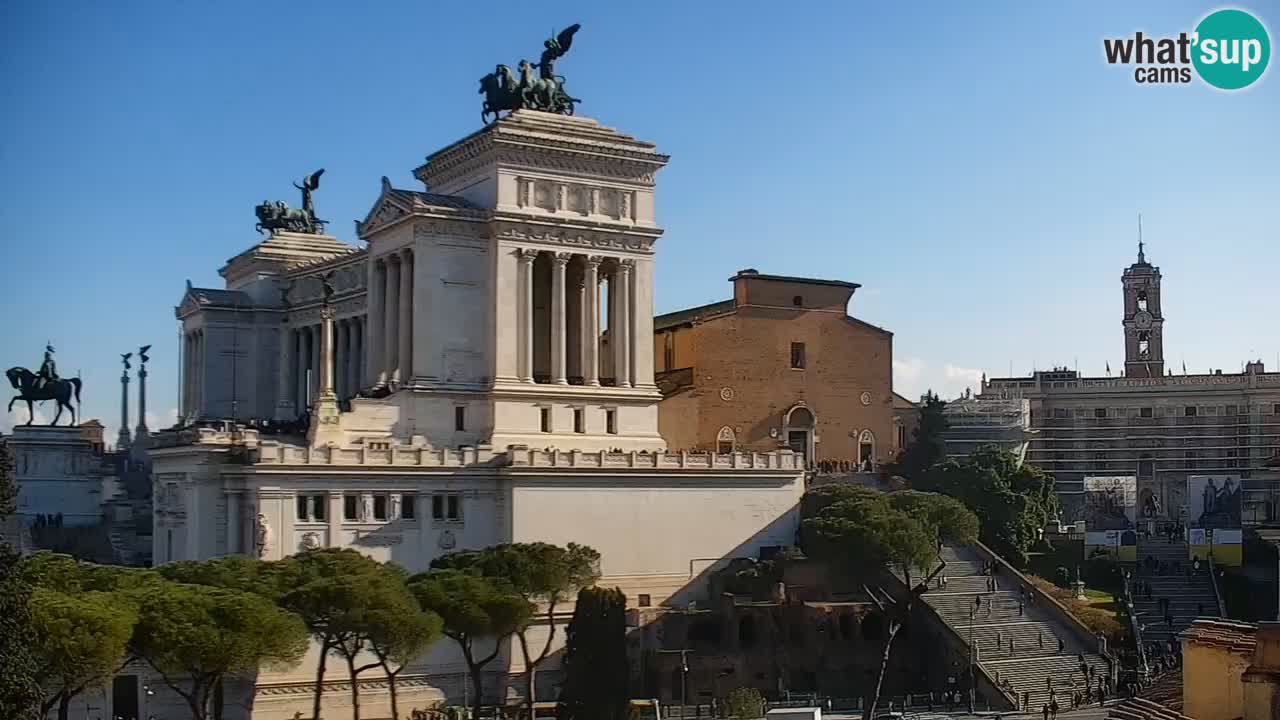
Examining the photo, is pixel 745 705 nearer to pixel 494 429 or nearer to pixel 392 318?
pixel 494 429

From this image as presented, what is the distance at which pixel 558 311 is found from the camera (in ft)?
237

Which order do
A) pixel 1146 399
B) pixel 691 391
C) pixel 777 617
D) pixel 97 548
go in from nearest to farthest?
pixel 777 617, pixel 691 391, pixel 97 548, pixel 1146 399

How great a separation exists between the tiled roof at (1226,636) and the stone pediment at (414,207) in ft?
150

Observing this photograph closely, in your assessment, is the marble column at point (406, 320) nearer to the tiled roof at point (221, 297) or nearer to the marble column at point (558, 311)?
the marble column at point (558, 311)

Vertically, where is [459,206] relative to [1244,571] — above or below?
above

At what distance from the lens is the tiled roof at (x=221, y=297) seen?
300ft

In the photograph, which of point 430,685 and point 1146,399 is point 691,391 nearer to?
point 430,685

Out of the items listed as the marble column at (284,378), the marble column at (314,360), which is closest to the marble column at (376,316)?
the marble column at (314,360)

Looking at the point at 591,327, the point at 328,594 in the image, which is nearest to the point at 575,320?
the point at 591,327

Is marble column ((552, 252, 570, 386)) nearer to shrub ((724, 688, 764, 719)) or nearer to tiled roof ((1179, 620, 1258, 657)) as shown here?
shrub ((724, 688, 764, 719))

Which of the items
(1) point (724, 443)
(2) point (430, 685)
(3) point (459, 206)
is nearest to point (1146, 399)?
(1) point (724, 443)

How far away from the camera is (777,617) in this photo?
65.1m

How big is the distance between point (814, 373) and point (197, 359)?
3689cm

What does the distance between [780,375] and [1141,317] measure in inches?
1910
